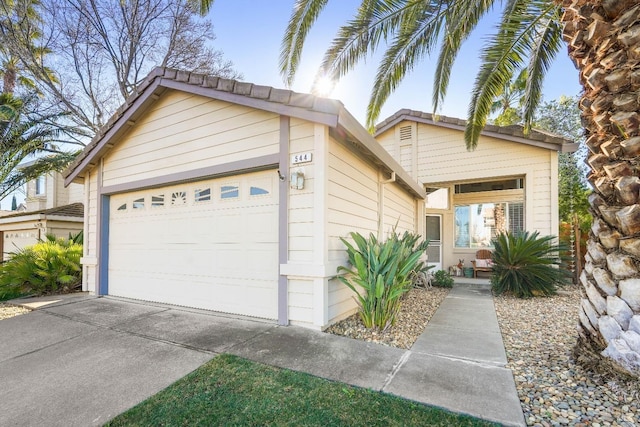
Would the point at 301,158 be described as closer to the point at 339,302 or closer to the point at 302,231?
the point at 302,231

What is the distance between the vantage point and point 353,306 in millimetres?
5352

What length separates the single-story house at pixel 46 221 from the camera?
11875 millimetres

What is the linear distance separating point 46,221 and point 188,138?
397 inches

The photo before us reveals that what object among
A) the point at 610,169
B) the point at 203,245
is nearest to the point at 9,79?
the point at 203,245

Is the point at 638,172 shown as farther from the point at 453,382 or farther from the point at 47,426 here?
the point at 47,426

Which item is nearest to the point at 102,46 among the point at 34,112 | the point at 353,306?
the point at 34,112

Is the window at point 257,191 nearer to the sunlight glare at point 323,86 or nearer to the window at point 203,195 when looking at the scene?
the window at point 203,195

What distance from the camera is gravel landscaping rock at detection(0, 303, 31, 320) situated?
17.6 feet

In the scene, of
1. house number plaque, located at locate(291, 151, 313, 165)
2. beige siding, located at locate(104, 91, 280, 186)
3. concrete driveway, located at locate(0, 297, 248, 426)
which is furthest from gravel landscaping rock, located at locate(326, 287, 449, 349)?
beige siding, located at locate(104, 91, 280, 186)

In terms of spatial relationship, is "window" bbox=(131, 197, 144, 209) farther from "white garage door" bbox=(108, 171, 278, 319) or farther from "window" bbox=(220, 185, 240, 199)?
"window" bbox=(220, 185, 240, 199)

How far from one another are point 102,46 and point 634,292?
17.7 metres

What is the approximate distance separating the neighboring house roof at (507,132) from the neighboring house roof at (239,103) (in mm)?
3242

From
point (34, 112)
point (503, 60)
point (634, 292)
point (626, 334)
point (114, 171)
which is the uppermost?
point (34, 112)

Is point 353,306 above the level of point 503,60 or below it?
below
